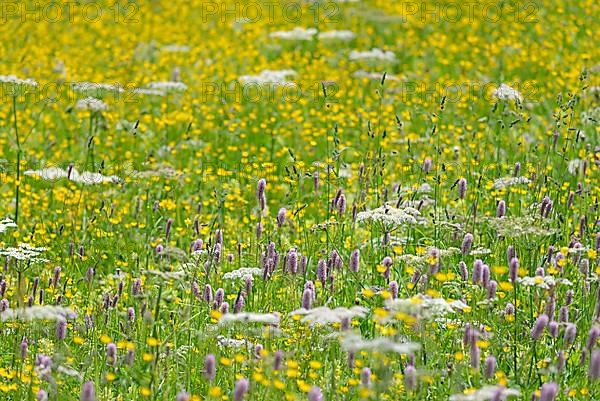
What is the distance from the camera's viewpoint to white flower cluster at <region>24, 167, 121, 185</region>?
5.49 meters

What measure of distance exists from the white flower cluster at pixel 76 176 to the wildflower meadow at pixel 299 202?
0.03 metres

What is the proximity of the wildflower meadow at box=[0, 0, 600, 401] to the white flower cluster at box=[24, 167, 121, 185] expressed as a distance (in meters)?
0.03

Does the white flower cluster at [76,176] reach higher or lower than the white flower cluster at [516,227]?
lower

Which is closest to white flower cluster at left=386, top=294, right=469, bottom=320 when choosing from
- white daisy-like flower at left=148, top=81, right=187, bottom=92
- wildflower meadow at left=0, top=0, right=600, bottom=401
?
wildflower meadow at left=0, top=0, right=600, bottom=401

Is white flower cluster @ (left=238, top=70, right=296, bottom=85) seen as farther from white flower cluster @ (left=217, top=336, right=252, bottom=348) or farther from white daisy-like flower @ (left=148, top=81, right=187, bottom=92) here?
white flower cluster @ (left=217, top=336, right=252, bottom=348)

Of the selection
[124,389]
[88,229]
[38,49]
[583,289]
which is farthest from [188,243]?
[38,49]

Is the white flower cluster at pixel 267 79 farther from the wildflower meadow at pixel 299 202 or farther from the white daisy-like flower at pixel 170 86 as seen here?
the white daisy-like flower at pixel 170 86

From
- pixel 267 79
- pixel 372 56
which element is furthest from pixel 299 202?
pixel 372 56

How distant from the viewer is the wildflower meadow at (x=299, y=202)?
12.0ft

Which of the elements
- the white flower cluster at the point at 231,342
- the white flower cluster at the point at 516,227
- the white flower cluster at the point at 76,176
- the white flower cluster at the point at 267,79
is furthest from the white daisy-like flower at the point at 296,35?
the white flower cluster at the point at 231,342

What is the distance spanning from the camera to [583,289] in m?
4.15

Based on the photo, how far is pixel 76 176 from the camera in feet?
19.0

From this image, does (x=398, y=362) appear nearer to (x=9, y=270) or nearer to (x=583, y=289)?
(x=583, y=289)

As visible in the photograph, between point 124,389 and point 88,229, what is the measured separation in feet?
6.15
